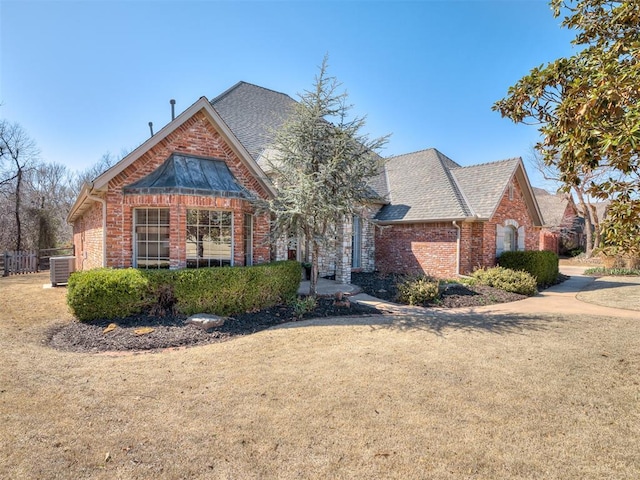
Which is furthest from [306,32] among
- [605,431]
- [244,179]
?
[605,431]

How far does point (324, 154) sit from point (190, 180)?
384 cm

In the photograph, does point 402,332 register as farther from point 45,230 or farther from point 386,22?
point 45,230

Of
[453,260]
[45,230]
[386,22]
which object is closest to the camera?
[386,22]

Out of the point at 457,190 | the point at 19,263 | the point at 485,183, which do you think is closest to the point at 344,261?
the point at 457,190

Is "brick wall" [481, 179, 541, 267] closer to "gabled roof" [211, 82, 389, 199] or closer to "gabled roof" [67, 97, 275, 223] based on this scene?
"gabled roof" [211, 82, 389, 199]

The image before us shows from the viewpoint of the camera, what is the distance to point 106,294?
294 inches

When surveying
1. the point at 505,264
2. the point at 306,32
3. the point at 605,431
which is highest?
the point at 306,32

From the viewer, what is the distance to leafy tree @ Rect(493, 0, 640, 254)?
12.7 feet

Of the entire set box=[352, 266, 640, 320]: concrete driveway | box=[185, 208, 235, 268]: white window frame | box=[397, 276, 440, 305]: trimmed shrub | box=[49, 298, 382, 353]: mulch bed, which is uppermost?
box=[185, 208, 235, 268]: white window frame

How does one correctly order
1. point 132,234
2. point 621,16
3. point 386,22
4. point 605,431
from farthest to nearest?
point 386,22 → point 132,234 → point 621,16 → point 605,431

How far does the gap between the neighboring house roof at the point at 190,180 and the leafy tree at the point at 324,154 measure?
4.90 feet

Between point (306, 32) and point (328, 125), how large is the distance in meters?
3.41

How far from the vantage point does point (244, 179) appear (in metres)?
10.6

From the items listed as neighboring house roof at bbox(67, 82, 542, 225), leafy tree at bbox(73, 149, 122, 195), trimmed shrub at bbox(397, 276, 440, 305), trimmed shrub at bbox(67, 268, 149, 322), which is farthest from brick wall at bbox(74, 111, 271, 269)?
leafy tree at bbox(73, 149, 122, 195)
